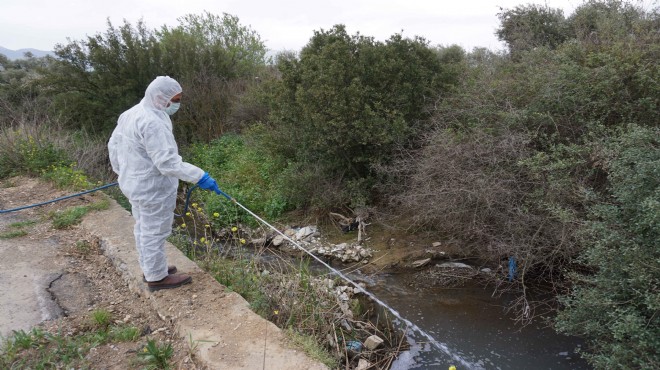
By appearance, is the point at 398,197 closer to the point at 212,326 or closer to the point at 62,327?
the point at 212,326

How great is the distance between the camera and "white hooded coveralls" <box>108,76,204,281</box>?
314 cm

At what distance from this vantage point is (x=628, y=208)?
3641mm

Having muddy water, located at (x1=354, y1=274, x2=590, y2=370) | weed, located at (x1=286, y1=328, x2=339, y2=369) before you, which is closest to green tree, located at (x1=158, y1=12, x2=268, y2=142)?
muddy water, located at (x1=354, y1=274, x2=590, y2=370)

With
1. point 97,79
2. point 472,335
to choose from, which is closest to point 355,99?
point 472,335

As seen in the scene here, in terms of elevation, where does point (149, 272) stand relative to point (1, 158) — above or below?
below

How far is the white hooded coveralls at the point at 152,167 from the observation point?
10.3 feet

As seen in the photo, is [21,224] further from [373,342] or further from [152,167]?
[373,342]

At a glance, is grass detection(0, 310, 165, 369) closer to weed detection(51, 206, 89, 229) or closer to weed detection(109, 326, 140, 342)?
weed detection(109, 326, 140, 342)

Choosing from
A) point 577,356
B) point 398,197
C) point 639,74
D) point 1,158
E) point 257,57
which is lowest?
point 577,356

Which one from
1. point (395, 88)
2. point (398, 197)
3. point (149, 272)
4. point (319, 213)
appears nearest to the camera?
point (149, 272)

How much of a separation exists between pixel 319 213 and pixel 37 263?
4.68 metres

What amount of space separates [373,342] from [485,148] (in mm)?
2928

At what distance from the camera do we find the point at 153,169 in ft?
10.7

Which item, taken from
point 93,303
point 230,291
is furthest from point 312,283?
point 93,303
